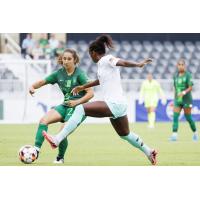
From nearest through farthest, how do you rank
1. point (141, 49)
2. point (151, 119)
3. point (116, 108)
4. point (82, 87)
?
point (116, 108)
point (82, 87)
point (151, 119)
point (141, 49)

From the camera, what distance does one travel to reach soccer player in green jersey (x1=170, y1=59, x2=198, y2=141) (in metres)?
15.4

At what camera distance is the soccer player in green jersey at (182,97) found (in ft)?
50.4

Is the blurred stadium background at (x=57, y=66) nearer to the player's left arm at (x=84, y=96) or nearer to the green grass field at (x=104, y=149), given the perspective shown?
the green grass field at (x=104, y=149)

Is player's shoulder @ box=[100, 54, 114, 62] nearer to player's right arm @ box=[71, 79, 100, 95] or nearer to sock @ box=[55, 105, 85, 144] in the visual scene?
player's right arm @ box=[71, 79, 100, 95]

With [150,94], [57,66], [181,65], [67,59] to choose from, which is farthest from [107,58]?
[57,66]

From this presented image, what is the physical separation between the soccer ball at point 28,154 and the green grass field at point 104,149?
5.9 inches

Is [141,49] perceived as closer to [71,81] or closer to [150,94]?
[150,94]

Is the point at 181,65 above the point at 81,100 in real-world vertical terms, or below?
above

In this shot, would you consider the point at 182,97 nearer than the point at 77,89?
No

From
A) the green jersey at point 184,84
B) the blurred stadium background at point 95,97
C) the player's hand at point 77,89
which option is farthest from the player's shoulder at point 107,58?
the green jersey at point 184,84

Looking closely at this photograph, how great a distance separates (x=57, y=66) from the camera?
91.1ft

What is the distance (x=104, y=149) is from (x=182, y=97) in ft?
8.63

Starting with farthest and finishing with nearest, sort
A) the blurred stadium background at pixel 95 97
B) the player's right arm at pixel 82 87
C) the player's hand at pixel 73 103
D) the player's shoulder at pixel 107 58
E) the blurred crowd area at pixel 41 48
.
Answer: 1. the blurred crowd area at pixel 41 48
2. the blurred stadium background at pixel 95 97
3. the player's hand at pixel 73 103
4. the player's right arm at pixel 82 87
5. the player's shoulder at pixel 107 58
